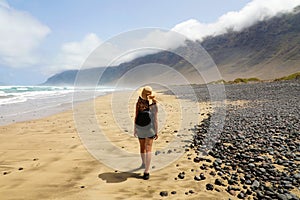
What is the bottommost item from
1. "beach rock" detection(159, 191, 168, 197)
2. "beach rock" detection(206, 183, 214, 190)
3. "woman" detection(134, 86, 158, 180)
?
"beach rock" detection(159, 191, 168, 197)

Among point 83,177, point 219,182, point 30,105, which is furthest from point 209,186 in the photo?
point 30,105

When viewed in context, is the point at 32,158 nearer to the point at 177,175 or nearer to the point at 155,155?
the point at 155,155

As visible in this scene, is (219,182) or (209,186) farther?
(219,182)

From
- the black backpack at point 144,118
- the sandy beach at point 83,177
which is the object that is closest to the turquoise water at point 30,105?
the sandy beach at point 83,177

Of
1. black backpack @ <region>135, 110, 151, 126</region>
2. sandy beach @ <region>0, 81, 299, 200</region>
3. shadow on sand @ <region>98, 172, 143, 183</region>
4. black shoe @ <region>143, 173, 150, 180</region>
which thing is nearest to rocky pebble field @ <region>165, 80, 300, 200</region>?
sandy beach @ <region>0, 81, 299, 200</region>

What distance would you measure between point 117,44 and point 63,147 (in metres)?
4.03

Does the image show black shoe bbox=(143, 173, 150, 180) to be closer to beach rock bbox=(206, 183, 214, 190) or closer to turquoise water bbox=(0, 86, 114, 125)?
beach rock bbox=(206, 183, 214, 190)

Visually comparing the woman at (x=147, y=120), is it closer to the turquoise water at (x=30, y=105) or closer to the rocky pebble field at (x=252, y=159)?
the rocky pebble field at (x=252, y=159)

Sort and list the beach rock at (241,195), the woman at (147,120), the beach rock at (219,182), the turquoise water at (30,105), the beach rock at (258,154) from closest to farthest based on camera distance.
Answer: the beach rock at (241,195)
the beach rock at (258,154)
the beach rock at (219,182)
the woman at (147,120)
the turquoise water at (30,105)

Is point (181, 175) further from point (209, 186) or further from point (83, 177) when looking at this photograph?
point (83, 177)

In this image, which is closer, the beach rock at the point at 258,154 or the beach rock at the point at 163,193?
the beach rock at the point at 163,193

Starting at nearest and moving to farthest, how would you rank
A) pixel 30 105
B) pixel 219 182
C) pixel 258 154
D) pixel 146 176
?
pixel 219 182, pixel 146 176, pixel 258 154, pixel 30 105

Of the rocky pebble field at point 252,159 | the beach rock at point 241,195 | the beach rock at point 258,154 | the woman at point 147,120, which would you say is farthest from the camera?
the woman at point 147,120

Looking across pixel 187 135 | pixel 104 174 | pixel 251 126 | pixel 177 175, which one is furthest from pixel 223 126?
Answer: pixel 104 174
